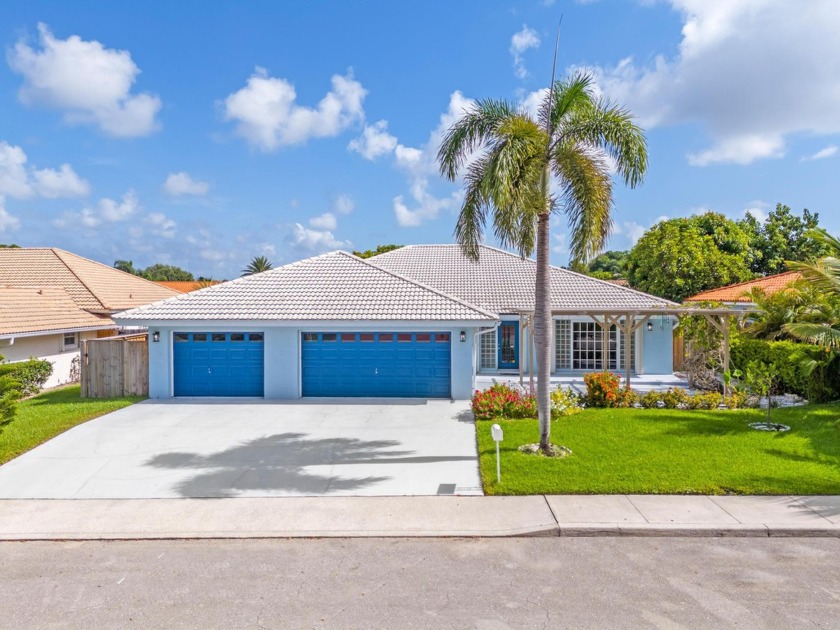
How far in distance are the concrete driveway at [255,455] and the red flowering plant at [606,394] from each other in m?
3.52

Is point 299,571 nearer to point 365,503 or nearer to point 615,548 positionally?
point 365,503

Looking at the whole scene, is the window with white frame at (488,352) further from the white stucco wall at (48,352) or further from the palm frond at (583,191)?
the white stucco wall at (48,352)

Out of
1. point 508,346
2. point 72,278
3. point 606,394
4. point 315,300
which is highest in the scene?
point 72,278

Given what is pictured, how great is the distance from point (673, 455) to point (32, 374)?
19181mm

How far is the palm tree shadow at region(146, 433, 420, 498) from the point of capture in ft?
28.2

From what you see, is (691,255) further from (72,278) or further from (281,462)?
(72,278)

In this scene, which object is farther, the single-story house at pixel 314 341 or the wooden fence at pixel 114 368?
the wooden fence at pixel 114 368

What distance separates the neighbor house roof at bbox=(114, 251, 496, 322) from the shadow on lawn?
4.92 m

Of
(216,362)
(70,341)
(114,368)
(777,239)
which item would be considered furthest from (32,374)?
(777,239)

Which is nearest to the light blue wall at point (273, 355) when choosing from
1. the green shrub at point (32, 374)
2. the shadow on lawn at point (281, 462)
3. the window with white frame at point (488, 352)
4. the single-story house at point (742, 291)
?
the shadow on lawn at point (281, 462)

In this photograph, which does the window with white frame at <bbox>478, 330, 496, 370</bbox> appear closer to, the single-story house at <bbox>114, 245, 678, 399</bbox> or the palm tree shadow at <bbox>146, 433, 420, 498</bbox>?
the single-story house at <bbox>114, 245, 678, 399</bbox>

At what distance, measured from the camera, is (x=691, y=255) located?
98.7ft

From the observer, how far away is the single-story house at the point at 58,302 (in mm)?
18078

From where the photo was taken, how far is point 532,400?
13312mm
